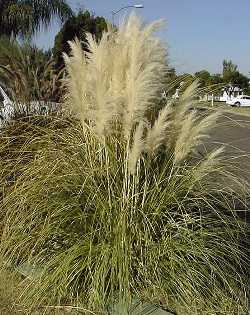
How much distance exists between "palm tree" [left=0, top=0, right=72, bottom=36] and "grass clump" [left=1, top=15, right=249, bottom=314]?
17278 millimetres

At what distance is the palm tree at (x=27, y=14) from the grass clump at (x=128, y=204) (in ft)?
56.7

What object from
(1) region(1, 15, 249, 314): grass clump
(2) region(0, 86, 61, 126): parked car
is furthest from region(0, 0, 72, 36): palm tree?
(1) region(1, 15, 249, 314): grass clump

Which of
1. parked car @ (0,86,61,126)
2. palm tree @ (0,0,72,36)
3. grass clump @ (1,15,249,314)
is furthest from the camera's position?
palm tree @ (0,0,72,36)

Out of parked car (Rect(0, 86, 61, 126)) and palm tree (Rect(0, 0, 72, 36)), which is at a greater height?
palm tree (Rect(0, 0, 72, 36))

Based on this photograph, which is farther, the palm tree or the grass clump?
the palm tree

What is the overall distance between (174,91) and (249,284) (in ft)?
5.28

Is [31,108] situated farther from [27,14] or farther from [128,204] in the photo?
[27,14]

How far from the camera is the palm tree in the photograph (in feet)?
67.2

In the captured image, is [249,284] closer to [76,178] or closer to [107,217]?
[107,217]

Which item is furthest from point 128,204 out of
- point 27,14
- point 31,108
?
point 27,14

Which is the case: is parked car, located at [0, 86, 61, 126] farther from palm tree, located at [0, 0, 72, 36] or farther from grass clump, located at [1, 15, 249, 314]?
palm tree, located at [0, 0, 72, 36]

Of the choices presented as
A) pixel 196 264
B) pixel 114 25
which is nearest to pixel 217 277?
pixel 196 264

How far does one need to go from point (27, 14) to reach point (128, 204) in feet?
59.4

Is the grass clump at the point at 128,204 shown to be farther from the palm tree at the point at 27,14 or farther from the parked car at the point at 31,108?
the palm tree at the point at 27,14
